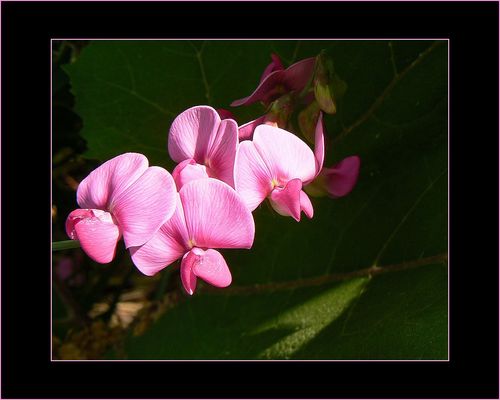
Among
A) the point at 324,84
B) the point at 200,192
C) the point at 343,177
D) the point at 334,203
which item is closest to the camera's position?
the point at 200,192

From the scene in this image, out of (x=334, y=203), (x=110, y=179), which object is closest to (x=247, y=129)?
(x=110, y=179)

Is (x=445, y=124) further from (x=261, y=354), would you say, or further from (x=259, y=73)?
(x=261, y=354)

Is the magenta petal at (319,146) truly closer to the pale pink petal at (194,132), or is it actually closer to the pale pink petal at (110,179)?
the pale pink petal at (194,132)

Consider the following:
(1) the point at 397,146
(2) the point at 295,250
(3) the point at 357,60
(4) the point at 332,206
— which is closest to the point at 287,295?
(2) the point at 295,250

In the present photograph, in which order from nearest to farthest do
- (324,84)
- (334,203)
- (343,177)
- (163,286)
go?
(324,84) < (343,177) < (334,203) < (163,286)

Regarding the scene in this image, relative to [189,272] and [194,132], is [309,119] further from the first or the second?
[189,272]

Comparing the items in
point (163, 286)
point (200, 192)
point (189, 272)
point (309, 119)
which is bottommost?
point (163, 286)

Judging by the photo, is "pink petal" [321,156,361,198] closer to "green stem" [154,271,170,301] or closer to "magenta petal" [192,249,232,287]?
"magenta petal" [192,249,232,287]
